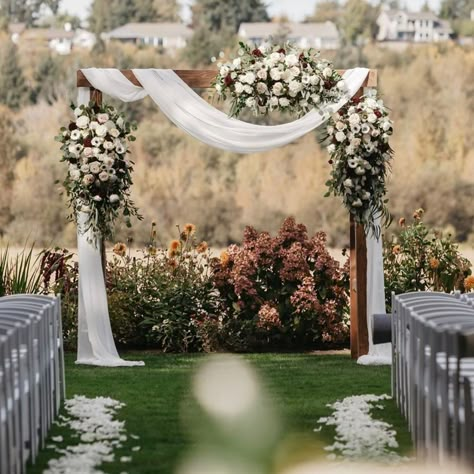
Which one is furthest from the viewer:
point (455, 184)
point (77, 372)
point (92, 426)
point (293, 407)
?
point (455, 184)

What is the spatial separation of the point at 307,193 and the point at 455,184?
138 inches

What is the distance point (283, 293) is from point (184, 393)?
3.07 metres

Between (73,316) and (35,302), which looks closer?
(35,302)

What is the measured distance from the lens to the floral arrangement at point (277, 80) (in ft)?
36.1

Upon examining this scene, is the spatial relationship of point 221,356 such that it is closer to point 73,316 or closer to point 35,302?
point 73,316

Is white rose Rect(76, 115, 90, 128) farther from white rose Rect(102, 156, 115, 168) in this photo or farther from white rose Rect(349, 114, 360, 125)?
white rose Rect(349, 114, 360, 125)

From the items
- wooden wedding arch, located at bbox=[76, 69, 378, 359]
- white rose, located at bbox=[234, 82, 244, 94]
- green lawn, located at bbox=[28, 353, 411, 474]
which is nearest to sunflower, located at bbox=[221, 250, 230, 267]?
green lawn, located at bbox=[28, 353, 411, 474]

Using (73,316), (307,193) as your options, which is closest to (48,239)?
(307,193)

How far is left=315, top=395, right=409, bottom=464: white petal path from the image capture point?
6.93 metres

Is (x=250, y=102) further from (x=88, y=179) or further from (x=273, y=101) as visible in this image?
(x=88, y=179)

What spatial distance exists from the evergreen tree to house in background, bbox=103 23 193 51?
329 cm

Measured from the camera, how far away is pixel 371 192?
11.4 metres

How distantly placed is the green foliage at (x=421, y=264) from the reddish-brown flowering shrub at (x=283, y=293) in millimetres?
748

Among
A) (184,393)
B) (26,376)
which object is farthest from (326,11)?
(26,376)
